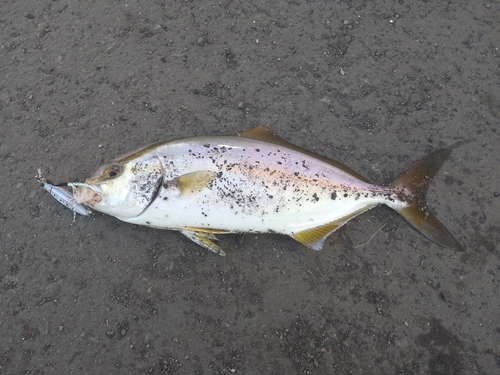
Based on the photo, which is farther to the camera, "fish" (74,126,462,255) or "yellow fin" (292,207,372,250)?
"yellow fin" (292,207,372,250)

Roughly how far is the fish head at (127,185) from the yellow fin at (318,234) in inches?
42.8

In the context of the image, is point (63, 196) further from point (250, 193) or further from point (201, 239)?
point (250, 193)

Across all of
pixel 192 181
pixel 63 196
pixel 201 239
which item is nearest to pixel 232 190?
pixel 192 181

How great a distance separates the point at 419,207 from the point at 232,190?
1.44 meters

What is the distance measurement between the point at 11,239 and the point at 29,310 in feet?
1.79

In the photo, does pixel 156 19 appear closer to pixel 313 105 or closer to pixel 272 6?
pixel 272 6

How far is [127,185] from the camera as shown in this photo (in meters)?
2.45

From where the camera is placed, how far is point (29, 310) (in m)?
2.60

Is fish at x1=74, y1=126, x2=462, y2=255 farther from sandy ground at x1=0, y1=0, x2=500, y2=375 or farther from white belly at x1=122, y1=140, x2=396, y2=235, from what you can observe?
sandy ground at x1=0, y1=0, x2=500, y2=375

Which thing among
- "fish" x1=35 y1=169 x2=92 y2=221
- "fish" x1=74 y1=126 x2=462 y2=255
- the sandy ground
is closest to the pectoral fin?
"fish" x1=74 y1=126 x2=462 y2=255

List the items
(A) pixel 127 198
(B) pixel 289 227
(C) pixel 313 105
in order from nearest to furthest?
1. (A) pixel 127 198
2. (B) pixel 289 227
3. (C) pixel 313 105

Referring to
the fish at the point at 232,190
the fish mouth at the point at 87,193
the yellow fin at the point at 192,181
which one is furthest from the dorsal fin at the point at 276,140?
the fish mouth at the point at 87,193

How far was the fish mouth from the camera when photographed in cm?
247

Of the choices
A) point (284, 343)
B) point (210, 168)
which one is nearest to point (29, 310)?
point (210, 168)
